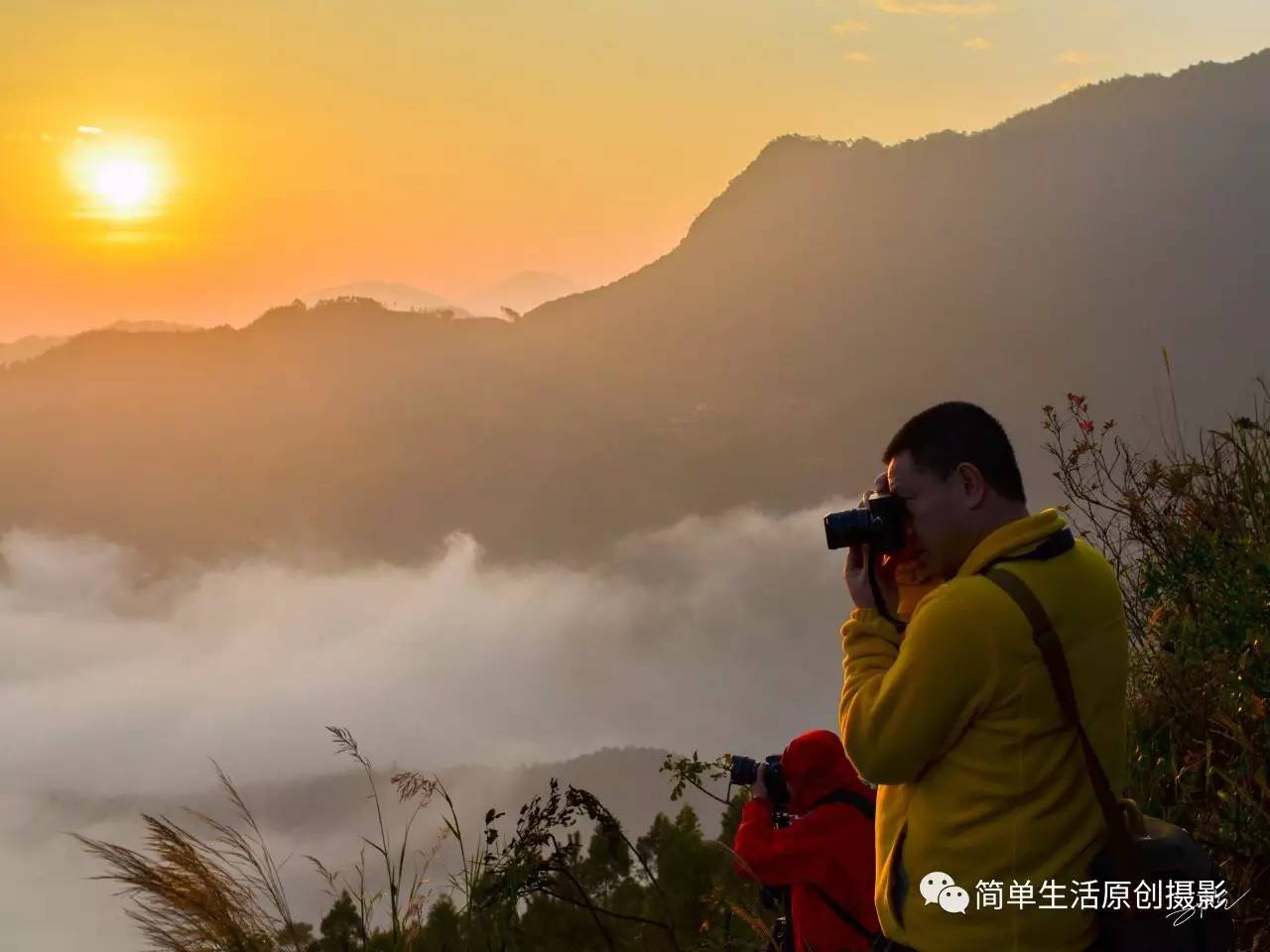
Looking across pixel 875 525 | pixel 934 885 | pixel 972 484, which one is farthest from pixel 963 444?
pixel 934 885

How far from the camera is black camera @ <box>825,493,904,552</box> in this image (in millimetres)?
2256

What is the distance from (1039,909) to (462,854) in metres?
2.37

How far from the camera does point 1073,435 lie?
641cm

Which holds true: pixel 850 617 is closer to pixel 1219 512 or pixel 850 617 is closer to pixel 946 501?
pixel 946 501

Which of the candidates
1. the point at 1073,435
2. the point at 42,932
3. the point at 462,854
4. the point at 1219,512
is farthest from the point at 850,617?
the point at 42,932

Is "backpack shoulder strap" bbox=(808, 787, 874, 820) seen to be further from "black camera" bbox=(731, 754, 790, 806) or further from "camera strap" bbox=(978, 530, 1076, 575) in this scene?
"camera strap" bbox=(978, 530, 1076, 575)

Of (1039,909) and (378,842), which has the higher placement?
(378,842)

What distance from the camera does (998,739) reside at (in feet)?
6.81

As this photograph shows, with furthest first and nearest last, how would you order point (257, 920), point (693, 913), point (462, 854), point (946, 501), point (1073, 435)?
point (693, 913)
point (1073, 435)
point (462, 854)
point (257, 920)
point (946, 501)

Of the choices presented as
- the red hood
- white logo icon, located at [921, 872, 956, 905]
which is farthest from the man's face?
the red hood

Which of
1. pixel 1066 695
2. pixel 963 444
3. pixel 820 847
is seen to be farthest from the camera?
pixel 820 847

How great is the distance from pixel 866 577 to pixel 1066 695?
17.6 inches

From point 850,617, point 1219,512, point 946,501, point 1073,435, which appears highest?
point 1073,435

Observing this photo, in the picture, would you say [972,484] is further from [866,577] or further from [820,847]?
[820,847]
